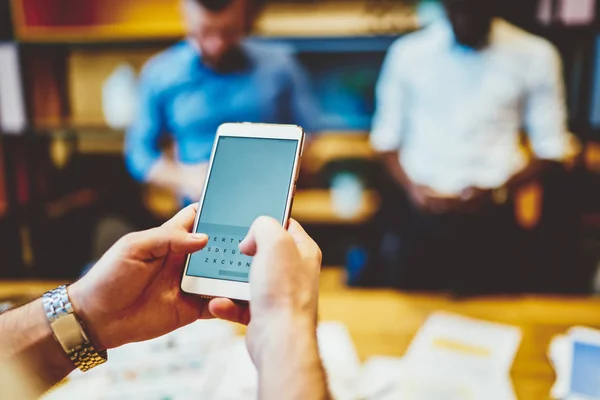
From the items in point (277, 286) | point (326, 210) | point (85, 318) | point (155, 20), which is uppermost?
point (155, 20)

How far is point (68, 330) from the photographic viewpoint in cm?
78

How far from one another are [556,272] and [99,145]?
7.87 ft

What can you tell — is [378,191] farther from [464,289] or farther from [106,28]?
[106,28]

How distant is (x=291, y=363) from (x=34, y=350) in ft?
1.39

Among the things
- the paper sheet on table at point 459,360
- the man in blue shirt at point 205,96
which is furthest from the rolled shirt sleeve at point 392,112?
the paper sheet on table at point 459,360

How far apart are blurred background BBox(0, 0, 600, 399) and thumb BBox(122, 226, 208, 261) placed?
3.32 ft

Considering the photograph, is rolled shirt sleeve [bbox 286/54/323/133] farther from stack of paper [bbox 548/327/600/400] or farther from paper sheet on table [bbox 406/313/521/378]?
stack of paper [bbox 548/327/600/400]

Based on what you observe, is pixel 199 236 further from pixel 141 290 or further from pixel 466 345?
pixel 466 345

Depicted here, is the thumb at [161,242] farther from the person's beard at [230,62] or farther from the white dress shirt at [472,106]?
the white dress shirt at [472,106]

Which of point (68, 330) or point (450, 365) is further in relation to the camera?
point (450, 365)

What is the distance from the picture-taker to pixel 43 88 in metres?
2.74

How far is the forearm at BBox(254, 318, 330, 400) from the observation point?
1.86 feet

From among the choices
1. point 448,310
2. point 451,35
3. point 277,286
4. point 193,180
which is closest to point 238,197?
point 277,286

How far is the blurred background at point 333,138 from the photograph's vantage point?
1926 millimetres
